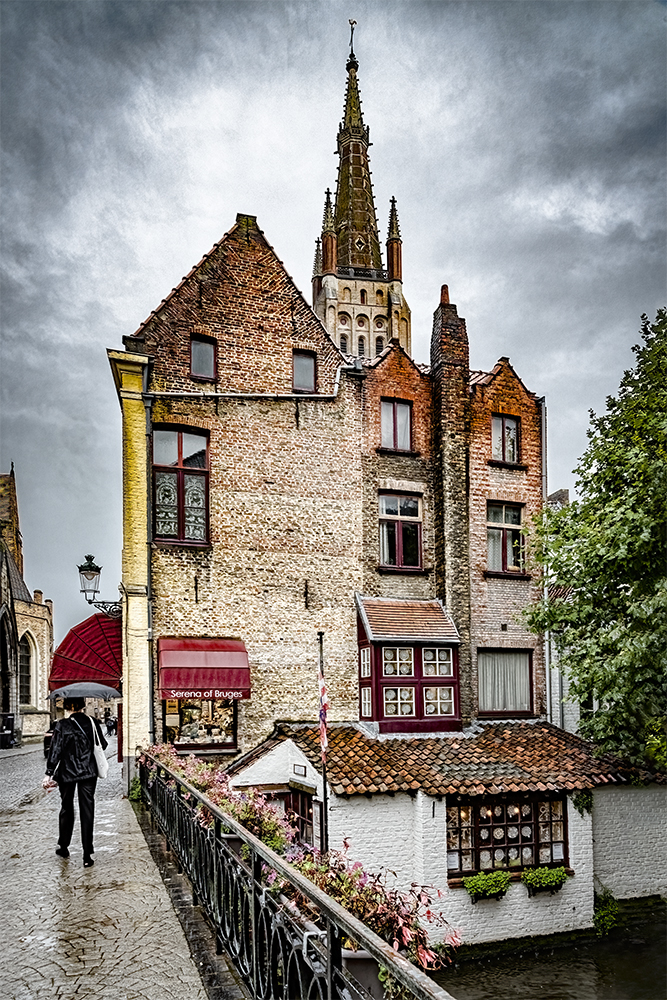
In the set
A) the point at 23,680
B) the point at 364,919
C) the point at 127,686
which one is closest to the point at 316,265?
the point at 23,680

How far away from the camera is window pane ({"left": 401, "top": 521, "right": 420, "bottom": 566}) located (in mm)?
21328

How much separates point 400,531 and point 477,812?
716 cm

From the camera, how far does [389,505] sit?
2130cm

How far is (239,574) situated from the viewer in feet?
62.9

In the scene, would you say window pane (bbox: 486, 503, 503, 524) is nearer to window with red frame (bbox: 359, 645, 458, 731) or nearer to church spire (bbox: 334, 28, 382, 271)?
window with red frame (bbox: 359, 645, 458, 731)

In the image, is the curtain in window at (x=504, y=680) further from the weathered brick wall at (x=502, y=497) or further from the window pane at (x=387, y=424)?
the window pane at (x=387, y=424)

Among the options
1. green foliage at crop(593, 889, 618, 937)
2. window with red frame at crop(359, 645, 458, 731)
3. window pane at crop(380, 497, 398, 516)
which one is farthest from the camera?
window pane at crop(380, 497, 398, 516)

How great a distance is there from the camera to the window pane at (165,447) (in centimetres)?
1870

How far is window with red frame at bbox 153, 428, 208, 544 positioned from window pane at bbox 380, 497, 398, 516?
189 inches

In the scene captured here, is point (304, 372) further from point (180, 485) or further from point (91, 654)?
point (91, 654)

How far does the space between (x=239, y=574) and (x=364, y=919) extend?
14.5m

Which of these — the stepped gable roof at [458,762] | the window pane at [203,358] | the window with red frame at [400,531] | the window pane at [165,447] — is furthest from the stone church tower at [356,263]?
the stepped gable roof at [458,762]

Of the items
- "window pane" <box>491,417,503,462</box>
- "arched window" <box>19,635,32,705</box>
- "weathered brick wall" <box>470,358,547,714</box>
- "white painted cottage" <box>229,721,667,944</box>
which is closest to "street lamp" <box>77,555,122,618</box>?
"white painted cottage" <box>229,721,667,944</box>

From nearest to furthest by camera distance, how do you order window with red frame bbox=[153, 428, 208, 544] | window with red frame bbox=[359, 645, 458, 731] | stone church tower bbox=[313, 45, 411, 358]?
window with red frame bbox=[153, 428, 208, 544] → window with red frame bbox=[359, 645, 458, 731] → stone church tower bbox=[313, 45, 411, 358]
